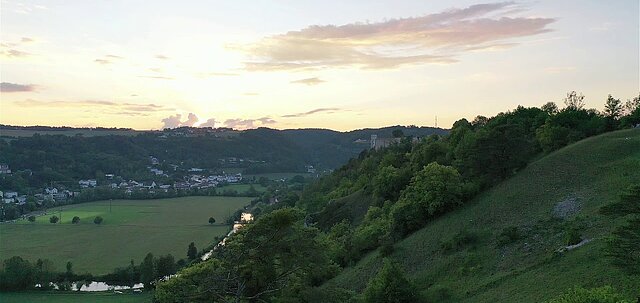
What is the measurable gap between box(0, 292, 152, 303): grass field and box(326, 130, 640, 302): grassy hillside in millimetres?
33463

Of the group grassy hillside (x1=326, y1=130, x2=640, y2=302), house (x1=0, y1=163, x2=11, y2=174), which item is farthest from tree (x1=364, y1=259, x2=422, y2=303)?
house (x1=0, y1=163, x2=11, y2=174)

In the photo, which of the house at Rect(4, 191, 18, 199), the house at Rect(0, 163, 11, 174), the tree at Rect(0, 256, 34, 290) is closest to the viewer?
the tree at Rect(0, 256, 34, 290)

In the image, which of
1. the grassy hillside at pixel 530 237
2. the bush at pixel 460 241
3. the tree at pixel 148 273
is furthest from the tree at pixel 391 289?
Result: the tree at pixel 148 273

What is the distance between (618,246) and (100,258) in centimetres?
7906

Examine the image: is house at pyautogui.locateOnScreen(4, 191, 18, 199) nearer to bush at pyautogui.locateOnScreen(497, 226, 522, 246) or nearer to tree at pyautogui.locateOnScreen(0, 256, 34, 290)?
tree at pyautogui.locateOnScreen(0, 256, 34, 290)

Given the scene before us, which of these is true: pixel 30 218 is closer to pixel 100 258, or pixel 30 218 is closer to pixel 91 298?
pixel 100 258

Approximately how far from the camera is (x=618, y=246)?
55.7ft

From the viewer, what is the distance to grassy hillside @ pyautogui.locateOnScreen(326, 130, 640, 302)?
2481 cm

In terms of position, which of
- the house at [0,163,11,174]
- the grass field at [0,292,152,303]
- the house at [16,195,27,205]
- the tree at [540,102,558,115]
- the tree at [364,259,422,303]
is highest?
the tree at [540,102,558,115]

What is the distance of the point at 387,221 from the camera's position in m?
51.2

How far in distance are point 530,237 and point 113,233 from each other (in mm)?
87270

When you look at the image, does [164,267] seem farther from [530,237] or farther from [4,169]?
[4,169]

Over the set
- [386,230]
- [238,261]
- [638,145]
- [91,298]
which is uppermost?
[638,145]

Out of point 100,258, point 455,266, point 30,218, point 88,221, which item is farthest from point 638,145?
point 30,218
